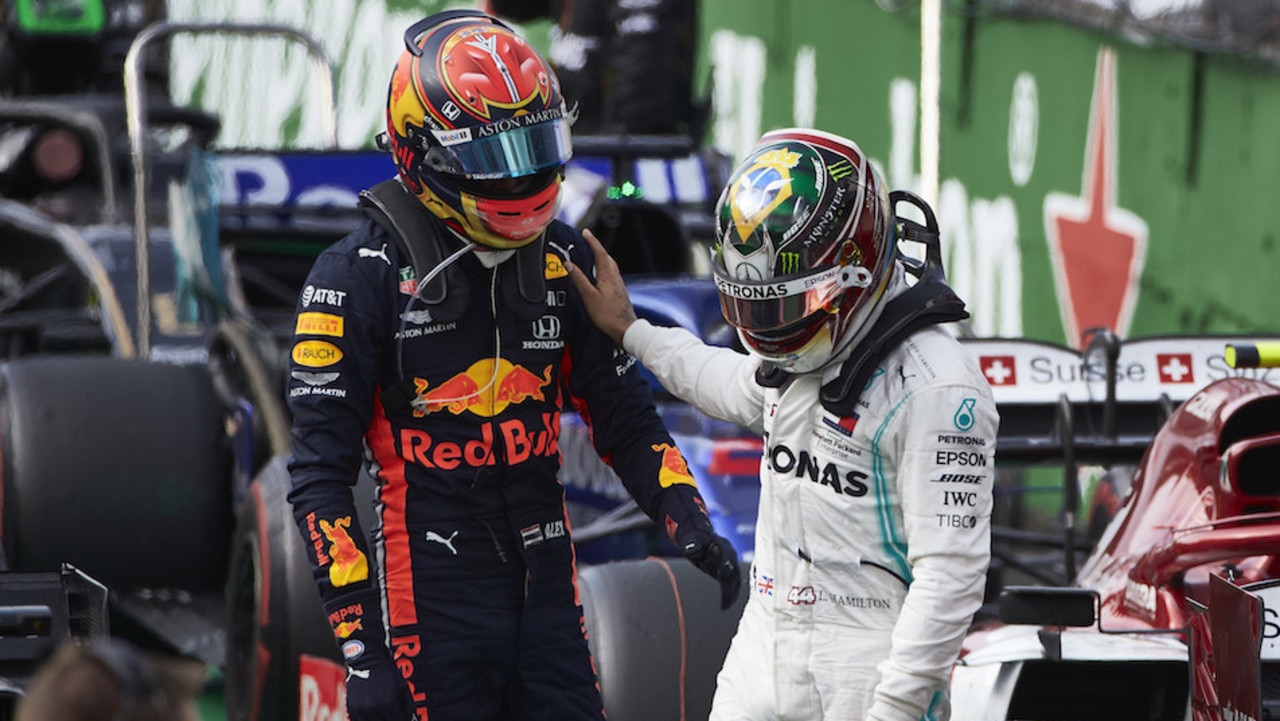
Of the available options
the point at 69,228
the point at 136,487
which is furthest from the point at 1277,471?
the point at 69,228

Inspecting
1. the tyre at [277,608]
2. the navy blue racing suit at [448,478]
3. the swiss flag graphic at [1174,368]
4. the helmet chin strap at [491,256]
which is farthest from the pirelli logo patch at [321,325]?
the swiss flag graphic at [1174,368]

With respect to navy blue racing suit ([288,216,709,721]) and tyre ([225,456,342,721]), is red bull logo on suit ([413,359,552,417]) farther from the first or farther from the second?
tyre ([225,456,342,721])

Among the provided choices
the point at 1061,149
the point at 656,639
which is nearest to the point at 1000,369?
the point at 656,639

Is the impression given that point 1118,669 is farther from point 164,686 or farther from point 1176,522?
point 164,686

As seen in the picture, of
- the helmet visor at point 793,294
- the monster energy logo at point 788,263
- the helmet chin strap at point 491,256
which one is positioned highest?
the monster energy logo at point 788,263

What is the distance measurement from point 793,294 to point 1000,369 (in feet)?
6.74

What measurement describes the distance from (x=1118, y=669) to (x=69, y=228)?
4929 mm

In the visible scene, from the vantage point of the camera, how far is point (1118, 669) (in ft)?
12.6

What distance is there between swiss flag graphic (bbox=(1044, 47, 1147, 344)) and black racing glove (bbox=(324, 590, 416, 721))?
5.09 meters

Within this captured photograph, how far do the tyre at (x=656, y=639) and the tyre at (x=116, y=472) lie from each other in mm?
1917

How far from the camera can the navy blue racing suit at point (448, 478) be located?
334 cm

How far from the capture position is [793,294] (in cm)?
317

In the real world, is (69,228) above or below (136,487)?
above

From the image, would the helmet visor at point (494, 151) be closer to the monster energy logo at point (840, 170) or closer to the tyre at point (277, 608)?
the monster energy logo at point (840, 170)
